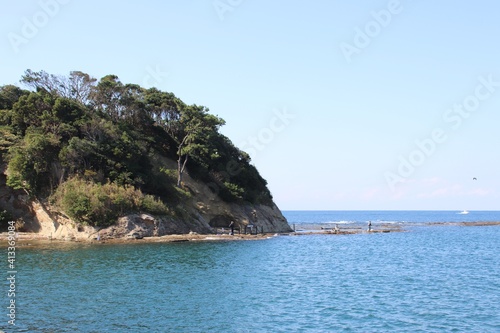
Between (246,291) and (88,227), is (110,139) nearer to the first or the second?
(88,227)

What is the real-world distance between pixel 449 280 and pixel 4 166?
165 ft

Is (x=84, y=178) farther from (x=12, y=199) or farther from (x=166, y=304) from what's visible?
(x=166, y=304)

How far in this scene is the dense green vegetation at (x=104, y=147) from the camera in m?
Result: 53.2

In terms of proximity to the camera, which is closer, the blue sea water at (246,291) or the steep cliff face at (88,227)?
the blue sea water at (246,291)

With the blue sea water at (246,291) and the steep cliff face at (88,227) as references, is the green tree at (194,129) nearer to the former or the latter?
the steep cliff face at (88,227)

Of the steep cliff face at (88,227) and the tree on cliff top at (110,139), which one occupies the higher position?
the tree on cliff top at (110,139)

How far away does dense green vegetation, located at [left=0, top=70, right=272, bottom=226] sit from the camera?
5319 cm

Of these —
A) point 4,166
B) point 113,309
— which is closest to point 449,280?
point 113,309

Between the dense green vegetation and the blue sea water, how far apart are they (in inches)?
375

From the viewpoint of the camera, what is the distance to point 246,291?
27578 mm

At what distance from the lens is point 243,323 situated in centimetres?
2073

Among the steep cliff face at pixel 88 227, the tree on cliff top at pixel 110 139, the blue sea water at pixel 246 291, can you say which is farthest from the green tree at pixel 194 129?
the blue sea water at pixel 246 291

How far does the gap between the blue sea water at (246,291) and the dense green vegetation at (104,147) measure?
31.2ft

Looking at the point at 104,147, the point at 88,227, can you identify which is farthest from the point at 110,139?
the point at 88,227
